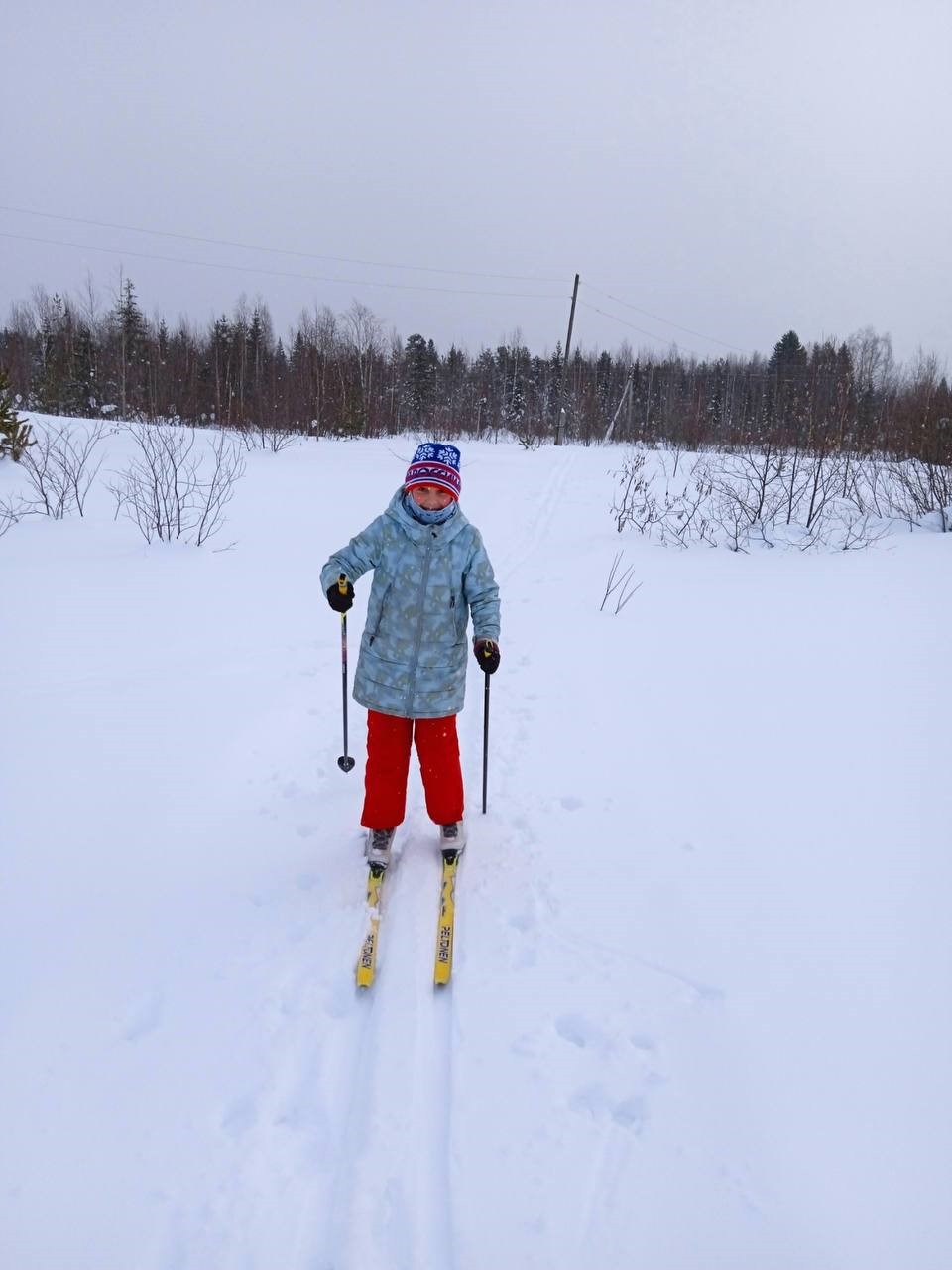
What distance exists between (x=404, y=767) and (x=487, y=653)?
65 centimetres

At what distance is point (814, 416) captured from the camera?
10664 mm

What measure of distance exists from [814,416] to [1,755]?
11373mm

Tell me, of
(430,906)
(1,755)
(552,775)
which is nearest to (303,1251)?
(430,906)

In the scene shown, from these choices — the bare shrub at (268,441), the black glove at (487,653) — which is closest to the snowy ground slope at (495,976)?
the black glove at (487,653)

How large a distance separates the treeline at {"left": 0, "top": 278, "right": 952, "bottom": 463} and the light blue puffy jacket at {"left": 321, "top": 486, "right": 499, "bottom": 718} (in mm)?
11502

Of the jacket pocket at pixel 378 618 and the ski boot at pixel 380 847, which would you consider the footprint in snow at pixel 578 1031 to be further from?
the jacket pocket at pixel 378 618

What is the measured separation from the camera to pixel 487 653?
2.91 m

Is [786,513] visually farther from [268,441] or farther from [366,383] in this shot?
[366,383]

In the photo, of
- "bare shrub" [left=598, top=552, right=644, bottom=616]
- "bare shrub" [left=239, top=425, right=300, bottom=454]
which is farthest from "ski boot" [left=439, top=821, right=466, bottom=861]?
"bare shrub" [left=239, top=425, right=300, bottom=454]

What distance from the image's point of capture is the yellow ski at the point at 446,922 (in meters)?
2.49

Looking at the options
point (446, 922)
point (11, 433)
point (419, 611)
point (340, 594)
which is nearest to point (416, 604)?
point (419, 611)

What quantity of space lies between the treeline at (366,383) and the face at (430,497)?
37.9ft

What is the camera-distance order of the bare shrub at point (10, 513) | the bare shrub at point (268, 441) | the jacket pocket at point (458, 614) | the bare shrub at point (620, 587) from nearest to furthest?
the jacket pocket at point (458, 614), the bare shrub at point (620, 587), the bare shrub at point (10, 513), the bare shrub at point (268, 441)

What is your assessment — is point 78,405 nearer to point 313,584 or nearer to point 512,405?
point 512,405
